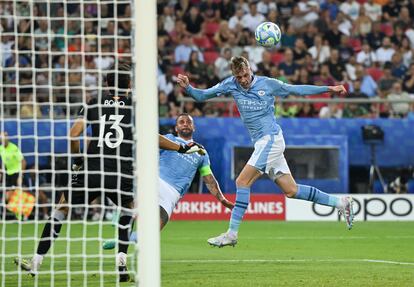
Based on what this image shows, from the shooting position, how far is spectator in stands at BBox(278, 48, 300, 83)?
25.6m

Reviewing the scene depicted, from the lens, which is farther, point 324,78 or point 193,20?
point 193,20

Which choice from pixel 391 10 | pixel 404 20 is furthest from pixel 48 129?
pixel 391 10

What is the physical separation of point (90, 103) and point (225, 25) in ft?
55.0

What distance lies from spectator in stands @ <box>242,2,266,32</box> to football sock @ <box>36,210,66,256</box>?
17155 millimetres

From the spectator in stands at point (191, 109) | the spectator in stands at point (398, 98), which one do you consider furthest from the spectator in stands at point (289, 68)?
the spectator in stands at point (191, 109)

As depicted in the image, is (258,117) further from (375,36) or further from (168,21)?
(375,36)

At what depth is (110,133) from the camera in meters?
10.8

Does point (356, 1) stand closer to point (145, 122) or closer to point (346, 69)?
point (346, 69)

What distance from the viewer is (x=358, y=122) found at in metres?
23.4

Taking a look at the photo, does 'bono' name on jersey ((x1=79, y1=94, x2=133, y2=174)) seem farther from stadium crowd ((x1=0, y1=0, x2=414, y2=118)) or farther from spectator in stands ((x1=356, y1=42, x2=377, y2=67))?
spectator in stands ((x1=356, y1=42, x2=377, y2=67))

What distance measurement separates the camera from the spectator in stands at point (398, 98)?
953 inches

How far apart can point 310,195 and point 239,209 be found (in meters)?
1.10

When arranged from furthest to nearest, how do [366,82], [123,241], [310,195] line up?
1. [366,82]
2. [310,195]
3. [123,241]

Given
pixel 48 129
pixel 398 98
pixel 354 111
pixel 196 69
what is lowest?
pixel 48 129
